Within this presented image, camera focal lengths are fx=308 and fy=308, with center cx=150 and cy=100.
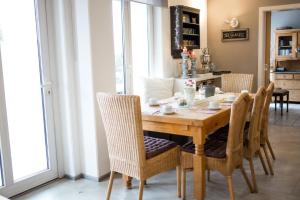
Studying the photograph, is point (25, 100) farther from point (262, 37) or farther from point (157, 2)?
point (262, 37)

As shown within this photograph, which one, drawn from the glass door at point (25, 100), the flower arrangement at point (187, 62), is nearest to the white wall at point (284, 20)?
the flower arrangement at point (187, 62)

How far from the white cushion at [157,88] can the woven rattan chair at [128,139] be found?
1931 mm

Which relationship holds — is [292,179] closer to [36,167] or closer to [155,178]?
[155,178]

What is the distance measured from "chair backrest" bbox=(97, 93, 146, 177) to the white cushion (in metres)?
1.94

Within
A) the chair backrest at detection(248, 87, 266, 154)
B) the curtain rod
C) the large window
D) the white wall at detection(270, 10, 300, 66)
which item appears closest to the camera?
the chair backrest at detection(248, 87, 266, 154)

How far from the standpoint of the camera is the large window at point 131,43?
4.30 meters

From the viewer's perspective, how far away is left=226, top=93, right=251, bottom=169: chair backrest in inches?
96.7

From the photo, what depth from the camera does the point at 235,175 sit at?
10.9 ft

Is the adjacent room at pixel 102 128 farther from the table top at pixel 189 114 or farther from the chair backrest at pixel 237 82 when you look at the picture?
the chair backrest at pixel 237 82

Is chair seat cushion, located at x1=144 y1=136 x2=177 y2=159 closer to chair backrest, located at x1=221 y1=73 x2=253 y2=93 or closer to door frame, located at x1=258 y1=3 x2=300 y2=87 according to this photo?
chair backrest, located at x1=221 y1=73 x2=253 y2=93

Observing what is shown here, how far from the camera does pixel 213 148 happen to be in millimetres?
2758

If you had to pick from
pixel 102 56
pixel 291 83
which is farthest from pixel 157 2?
pixel 291 83

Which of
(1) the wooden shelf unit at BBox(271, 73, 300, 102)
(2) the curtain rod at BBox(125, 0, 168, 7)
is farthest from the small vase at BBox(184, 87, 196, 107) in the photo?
(1) the wooden shelf unit at BBox(271, 73, 300, 102)

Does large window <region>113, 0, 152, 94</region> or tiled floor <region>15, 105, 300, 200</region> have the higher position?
large window <region>113, 0, 152, 94</region>
